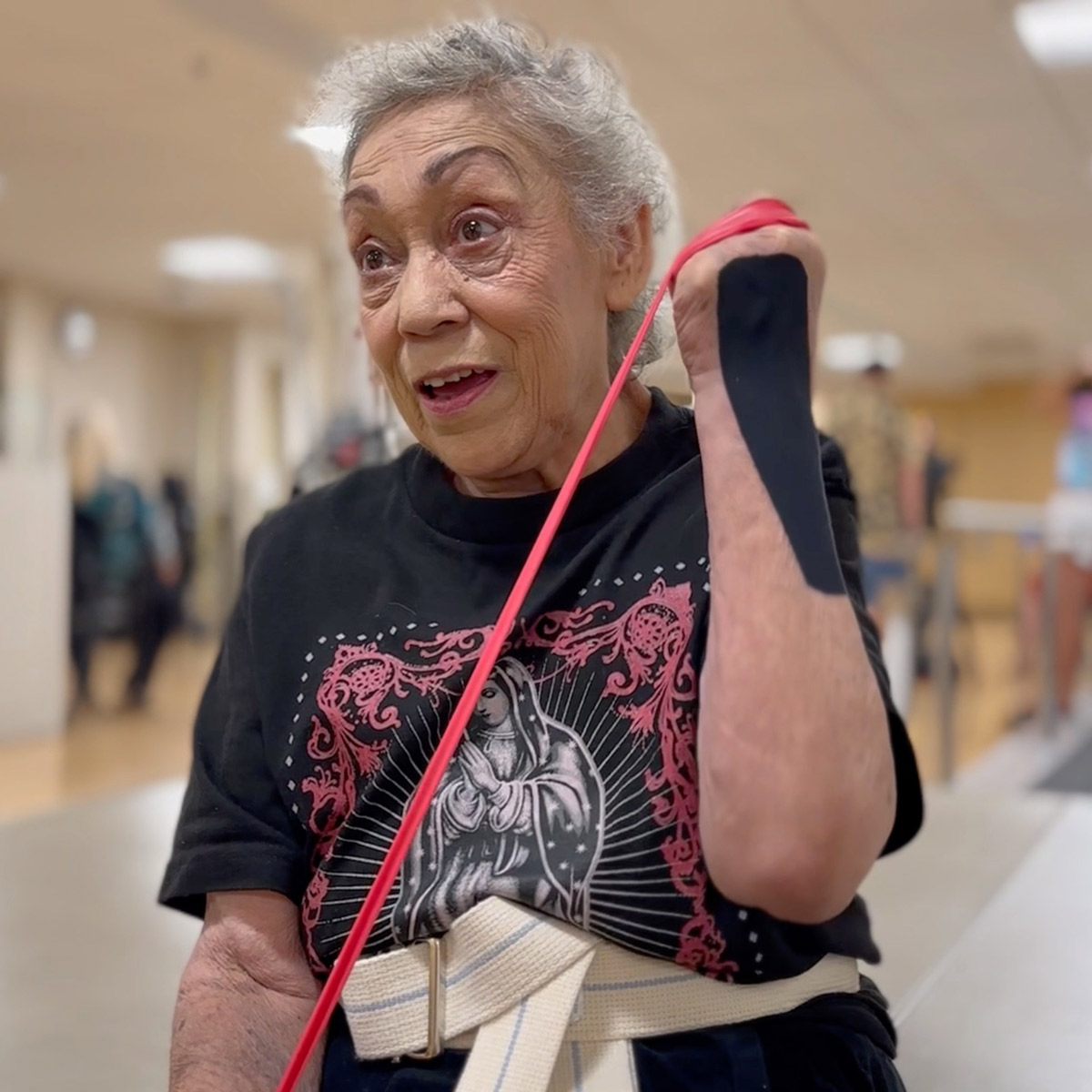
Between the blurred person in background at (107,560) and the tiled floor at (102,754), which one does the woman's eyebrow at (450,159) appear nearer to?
the tiled floor at (102,754)

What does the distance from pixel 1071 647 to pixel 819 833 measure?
174 inches

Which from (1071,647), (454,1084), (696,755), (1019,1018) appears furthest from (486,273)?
(1071,647)

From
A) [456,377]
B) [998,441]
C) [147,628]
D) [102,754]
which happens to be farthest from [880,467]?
[998,441]

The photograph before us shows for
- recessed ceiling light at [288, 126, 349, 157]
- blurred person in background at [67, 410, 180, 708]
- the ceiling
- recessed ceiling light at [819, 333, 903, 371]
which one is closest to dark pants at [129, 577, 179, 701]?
blurred person in background at [67, 410, 180, 708]

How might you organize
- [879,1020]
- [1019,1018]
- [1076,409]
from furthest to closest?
[1076,409] < [1019,1018] < [879,1020]

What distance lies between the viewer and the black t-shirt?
800 mm

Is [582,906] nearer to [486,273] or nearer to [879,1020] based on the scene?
[879,1020]

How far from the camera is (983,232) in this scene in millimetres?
8211

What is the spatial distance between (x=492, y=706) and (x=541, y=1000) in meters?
0.18

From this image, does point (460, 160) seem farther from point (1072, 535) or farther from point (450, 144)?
point (1072, 535)

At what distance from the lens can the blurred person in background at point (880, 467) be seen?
3861 millimetres

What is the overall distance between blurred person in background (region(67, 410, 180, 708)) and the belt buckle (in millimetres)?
5291

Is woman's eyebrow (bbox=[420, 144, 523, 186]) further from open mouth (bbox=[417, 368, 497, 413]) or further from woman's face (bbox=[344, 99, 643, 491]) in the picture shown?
open mouth (bbox=[417, 368, 497, 413])

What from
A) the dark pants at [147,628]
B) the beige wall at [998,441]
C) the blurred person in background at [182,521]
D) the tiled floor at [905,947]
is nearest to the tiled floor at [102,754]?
the dark pants at [147,628]
